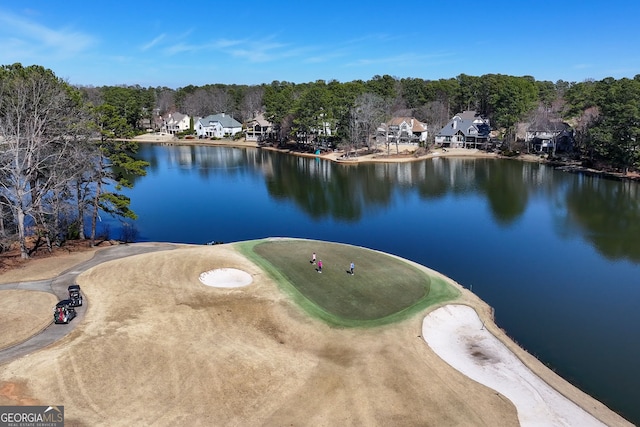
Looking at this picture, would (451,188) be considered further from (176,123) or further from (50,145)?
(176,123)

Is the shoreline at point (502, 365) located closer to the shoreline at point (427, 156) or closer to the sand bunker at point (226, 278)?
the sand bunker at point (226, 278)

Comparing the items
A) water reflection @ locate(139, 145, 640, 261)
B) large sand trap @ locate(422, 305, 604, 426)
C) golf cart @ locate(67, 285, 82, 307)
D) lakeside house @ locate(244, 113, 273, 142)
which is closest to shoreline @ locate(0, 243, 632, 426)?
large sand trap @ locate(422, 305, 604, 426)

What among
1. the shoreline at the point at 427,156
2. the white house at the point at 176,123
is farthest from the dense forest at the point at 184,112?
the white house at the point at 176,123

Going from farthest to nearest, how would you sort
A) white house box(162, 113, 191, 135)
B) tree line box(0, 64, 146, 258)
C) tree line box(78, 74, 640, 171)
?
white house box(162, 113, 191, 135) < tree line box(78, 74, 640, 171) < tree line box(0, 64, 146, 258)

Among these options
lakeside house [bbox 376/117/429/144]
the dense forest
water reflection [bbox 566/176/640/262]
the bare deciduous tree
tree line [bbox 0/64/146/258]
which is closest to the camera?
the bare deciduous tree

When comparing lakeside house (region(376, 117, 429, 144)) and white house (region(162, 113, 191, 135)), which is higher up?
white house (region(162, 113, 191, 135))

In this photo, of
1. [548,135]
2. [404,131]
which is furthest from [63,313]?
[548,135]

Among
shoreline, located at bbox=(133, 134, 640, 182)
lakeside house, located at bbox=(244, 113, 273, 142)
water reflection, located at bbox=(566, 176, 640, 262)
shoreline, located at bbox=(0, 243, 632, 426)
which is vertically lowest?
shoreline, located at bbox=(0, 243, 632, 426)

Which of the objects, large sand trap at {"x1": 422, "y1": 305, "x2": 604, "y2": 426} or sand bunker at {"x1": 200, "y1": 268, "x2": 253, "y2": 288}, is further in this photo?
sand bunker at {"x1": 200, "y1": 268, "x2": 253, "y2": 288}

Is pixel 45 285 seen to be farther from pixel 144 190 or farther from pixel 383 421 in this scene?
pixel 144 190

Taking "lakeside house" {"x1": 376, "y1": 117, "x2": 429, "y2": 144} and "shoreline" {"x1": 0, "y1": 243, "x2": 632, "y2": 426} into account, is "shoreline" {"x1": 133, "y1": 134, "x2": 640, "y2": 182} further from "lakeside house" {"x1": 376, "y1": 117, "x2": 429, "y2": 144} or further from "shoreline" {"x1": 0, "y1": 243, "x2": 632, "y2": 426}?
"shoreline" {"x1": 0, "y1": 243, "x2": 632, "y2": 426}
